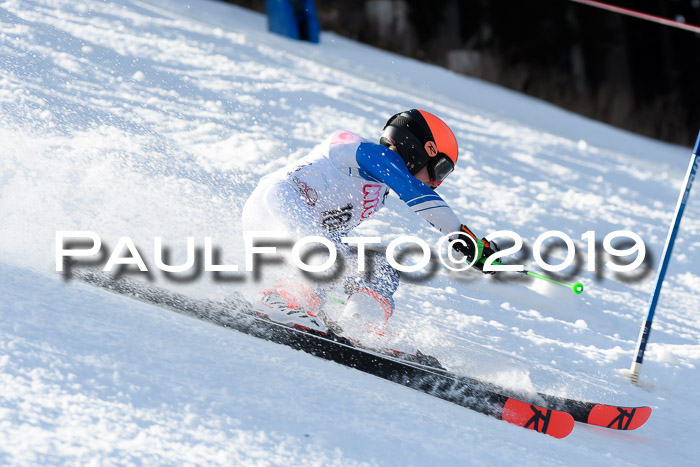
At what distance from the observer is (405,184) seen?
9.76ft

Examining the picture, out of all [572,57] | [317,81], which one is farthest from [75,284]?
[572,57]

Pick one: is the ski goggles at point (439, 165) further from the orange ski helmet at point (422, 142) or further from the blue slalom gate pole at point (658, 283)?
the blue slalom gate pole at point (658, 283)

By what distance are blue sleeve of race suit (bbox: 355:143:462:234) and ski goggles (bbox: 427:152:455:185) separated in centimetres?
19

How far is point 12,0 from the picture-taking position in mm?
8016

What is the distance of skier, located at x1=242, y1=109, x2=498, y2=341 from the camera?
10.3 feet

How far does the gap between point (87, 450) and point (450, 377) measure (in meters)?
1.41

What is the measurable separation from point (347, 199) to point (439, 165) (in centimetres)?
40

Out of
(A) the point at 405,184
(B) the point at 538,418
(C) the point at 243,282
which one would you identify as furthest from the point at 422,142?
(B) the point at 538,418

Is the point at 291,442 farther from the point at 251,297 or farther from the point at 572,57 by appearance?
the point at 572,57

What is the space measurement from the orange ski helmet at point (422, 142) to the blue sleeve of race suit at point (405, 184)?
9 centimetres

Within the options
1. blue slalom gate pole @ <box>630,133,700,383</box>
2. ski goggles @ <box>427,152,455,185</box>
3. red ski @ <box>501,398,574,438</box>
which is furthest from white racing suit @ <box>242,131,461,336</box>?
blue slalom gate pole @ <box>630,133,700,383</box>

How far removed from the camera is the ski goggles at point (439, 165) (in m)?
3.22

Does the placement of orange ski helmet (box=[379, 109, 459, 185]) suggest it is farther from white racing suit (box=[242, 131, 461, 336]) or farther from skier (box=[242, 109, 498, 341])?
white racing suit (box=[242, 131, 461, 336])

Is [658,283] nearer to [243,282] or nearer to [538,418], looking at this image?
[538,418]
